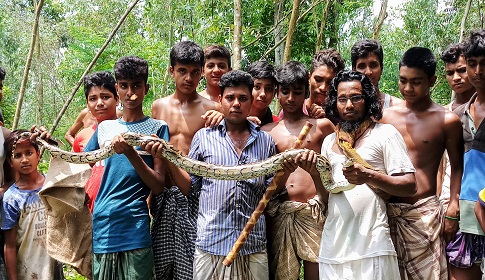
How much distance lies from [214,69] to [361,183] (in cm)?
265

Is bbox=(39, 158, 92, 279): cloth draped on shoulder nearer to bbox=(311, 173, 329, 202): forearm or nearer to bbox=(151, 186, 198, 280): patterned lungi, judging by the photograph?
bbox=(151, 186, 198, 280): patterned lungi

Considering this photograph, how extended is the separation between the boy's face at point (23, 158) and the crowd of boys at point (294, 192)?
1 cm

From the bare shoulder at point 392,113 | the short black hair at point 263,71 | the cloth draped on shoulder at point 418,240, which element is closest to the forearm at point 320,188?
the cloth draped on shoulder at point 418,240

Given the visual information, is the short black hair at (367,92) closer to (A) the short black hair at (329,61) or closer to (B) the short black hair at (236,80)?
(B) the short black hair at (236,80)

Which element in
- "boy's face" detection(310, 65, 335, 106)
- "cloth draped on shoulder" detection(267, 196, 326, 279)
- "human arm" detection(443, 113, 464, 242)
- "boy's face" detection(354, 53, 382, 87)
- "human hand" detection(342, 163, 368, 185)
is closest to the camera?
"human hand" detection(342, 163, 368, 185)

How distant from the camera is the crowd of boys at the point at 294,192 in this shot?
3672 millimetres

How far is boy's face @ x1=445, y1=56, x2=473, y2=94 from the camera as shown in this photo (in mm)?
5363

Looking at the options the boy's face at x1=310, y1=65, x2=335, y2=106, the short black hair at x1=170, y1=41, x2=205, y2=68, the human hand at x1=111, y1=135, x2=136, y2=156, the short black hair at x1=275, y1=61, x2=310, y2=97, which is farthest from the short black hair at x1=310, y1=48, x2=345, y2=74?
the human hand at x1=111, y1=135, x2=136, y2=156

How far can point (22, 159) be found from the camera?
15.1 ft

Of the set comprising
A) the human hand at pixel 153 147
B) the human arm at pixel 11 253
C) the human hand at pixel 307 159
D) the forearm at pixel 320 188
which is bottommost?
the human arm at pixel 11 253

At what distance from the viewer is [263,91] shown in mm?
5039

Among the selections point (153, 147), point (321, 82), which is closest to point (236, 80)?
point (153, 147)

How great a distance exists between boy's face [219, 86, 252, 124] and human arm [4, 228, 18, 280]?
2.41 metres

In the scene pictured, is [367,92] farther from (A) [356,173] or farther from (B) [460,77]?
(B) [460,77]
